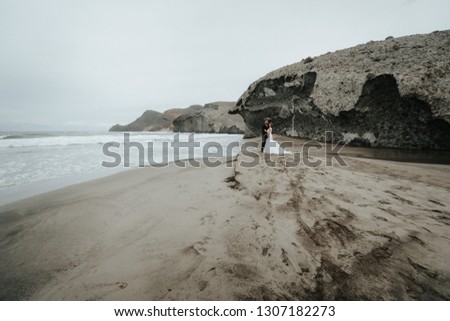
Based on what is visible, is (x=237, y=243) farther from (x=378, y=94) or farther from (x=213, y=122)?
(x=213, y=122)

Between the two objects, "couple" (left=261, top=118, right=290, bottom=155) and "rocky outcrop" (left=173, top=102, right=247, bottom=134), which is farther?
"rocky outcrop" (left=173, top=102, right=247, bottom=134)

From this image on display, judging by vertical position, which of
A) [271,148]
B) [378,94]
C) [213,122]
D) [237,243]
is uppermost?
[213,122]

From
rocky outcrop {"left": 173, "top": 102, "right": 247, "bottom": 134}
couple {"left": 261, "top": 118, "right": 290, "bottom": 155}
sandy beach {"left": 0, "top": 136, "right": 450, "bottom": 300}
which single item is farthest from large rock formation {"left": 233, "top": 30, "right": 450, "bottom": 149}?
rocky outcrop {"left": 173, "top": 102, "right": 247, "bottom": 134}

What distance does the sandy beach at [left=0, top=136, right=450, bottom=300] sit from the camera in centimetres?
166

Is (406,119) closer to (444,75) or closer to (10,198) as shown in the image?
(444,75)

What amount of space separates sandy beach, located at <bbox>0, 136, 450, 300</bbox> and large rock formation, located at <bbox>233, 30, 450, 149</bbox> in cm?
440

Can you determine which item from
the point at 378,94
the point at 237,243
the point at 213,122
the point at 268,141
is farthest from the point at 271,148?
the point at 213,122

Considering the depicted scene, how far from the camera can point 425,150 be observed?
730 centimetres

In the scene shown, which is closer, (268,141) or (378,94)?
(378,94)

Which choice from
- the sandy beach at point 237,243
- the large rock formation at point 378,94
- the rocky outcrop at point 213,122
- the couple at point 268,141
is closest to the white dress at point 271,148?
the couple at point 268,141

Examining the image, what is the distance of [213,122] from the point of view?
144ft

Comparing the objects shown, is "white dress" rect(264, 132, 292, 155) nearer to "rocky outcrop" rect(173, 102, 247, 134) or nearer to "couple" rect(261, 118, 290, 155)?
"couple" rect(261, 118, 290, 155)

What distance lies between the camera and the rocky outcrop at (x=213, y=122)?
4178 centimetres

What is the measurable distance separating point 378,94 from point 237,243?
9.15m
